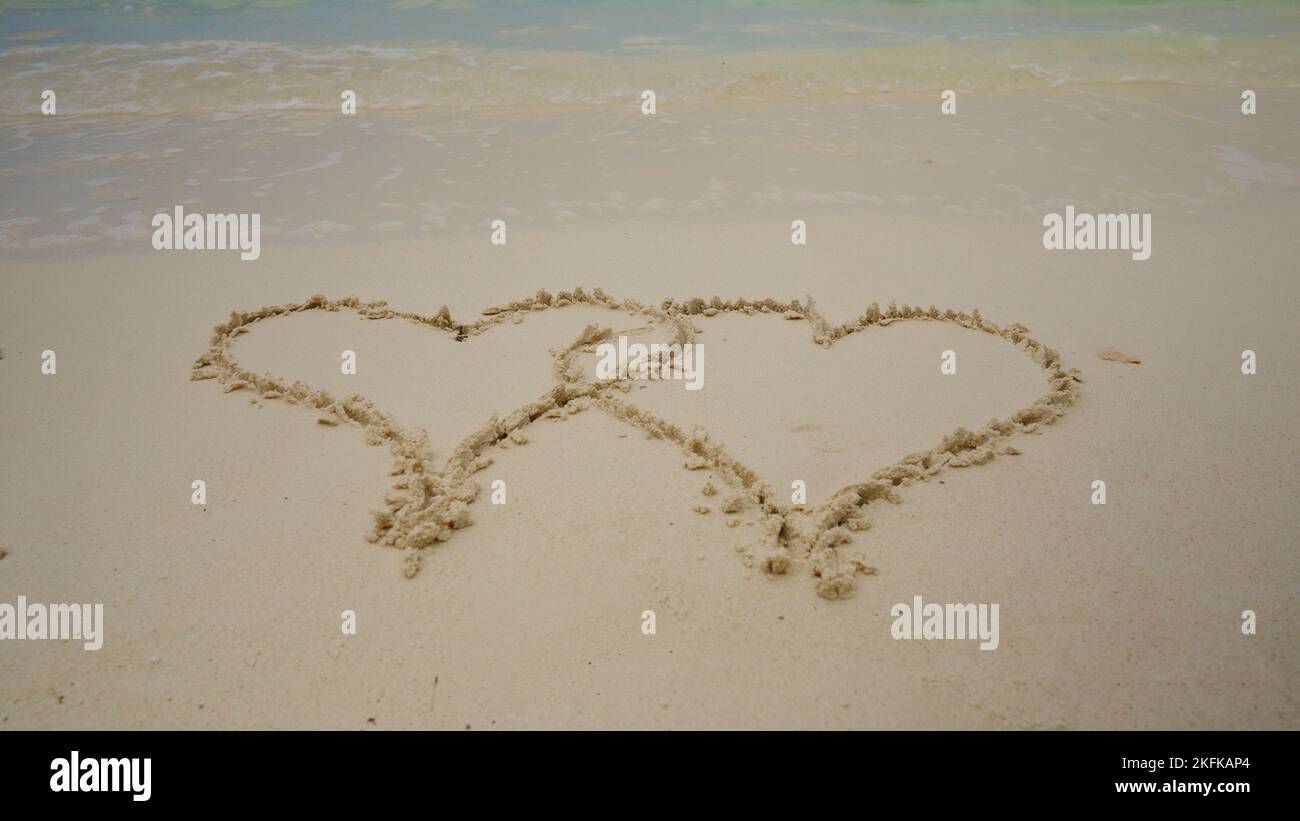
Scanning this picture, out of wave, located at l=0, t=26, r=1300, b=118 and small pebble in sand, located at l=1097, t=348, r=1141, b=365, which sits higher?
wave, located at l=0, t=26, r=1300, b=118

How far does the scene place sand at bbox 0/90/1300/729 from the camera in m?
1.77

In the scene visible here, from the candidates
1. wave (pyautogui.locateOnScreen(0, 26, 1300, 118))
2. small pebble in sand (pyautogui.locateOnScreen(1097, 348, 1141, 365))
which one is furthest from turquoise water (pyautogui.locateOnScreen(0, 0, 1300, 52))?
small pebble in sand (pyautogui.locateOnScreen(1097, 348, 1141, 365))

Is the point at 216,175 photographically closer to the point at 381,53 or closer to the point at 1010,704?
the point at 381,53

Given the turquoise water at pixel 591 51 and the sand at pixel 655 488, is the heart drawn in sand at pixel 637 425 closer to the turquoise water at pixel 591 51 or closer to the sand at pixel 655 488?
the sand at pixel 655 488

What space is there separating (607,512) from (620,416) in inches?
19.8

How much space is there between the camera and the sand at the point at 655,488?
1.77 m

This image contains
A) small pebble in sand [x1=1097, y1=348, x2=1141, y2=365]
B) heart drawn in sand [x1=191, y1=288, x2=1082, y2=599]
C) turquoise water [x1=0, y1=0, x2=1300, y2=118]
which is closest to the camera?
heart drawn in sand [x1=191, y1=288, x2=1082, y2=599]

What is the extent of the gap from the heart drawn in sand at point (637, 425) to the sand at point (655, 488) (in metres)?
0.01

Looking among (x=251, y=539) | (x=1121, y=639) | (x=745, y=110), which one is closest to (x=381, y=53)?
(x=745, y=110)

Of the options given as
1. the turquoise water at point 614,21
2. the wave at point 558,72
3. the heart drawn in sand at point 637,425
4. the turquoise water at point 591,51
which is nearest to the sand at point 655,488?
the heart drawn in sand at point 637,425

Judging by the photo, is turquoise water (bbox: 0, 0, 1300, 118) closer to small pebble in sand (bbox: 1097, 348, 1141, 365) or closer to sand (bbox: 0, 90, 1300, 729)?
sand (bbox: 0, 90, 1300, 729)

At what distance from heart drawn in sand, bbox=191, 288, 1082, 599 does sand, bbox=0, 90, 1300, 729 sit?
12 millimetres

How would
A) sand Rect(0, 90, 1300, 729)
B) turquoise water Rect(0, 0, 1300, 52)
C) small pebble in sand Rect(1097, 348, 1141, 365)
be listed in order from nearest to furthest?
sand Rect(0, 90, 1300, 729) < small pebble in sand Rect(1097, 348, 1141, 365) < turquoise water Rect(0, 0, 1300, 52)

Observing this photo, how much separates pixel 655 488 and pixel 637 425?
0.35 m
